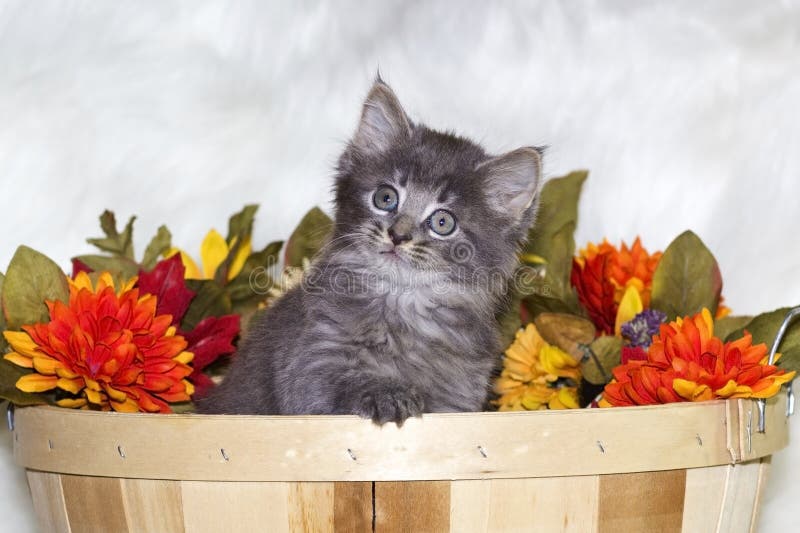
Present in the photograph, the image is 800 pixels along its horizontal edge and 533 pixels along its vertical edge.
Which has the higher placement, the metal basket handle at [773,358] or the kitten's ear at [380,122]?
the kitten's ear at [380,122]

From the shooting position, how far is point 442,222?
1.75 m

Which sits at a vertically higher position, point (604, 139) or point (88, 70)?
point (88, 70)

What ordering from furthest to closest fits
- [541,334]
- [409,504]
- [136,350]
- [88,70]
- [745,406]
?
1. [88,70]
2. [541,334]
3. [136,350]
4. [745,406]
5. [409,504]

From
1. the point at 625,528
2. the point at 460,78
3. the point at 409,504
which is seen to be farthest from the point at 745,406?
the point at 460,78

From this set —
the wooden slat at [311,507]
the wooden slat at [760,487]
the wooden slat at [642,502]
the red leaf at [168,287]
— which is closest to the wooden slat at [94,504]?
the wooden slat at [311,507]

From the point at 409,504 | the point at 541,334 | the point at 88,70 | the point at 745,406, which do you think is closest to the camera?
the point at 409,504

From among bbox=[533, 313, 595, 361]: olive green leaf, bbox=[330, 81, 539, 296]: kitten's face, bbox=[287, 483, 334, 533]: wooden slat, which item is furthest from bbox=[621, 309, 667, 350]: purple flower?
bbox=[287, 483, 334, 533]: wooden slat

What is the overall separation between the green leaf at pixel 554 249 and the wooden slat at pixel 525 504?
31.7 inches

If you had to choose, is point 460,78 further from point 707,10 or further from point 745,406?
point 745,406

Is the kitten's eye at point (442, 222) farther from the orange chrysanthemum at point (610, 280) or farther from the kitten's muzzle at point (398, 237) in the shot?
the orange chrysanthemum at point (610, 280)

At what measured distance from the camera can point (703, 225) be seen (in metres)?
2.65

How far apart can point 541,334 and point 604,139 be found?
0.73 metres

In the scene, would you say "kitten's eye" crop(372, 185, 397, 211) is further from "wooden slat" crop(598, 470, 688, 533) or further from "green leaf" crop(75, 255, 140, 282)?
"green leaf" crop(75, 255, 140, 282)

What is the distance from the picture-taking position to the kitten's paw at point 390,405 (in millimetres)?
1448
